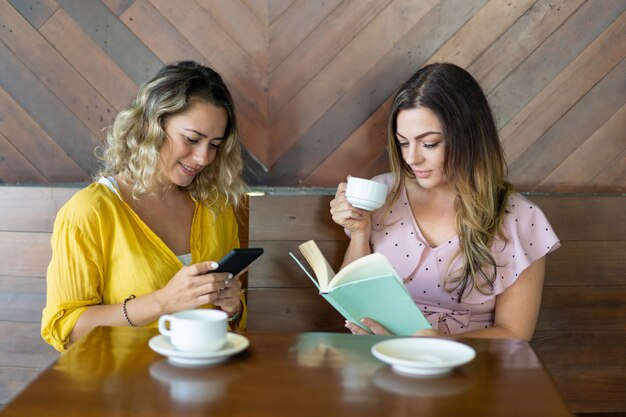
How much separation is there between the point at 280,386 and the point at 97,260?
0.78 metres

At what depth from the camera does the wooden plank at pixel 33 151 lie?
7.63ft

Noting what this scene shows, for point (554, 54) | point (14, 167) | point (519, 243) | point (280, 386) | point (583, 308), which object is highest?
point (554, 54)

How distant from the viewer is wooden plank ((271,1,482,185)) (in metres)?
2.29

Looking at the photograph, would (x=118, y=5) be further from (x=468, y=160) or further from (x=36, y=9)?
(x=468, y=160)

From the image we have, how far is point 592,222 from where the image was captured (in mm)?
2238

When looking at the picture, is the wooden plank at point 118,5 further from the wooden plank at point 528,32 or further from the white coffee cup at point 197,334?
the white coffee cup at point 197,334

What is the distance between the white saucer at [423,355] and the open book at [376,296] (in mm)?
240

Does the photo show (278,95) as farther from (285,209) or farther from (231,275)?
(231,275)

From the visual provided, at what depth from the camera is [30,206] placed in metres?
2.18

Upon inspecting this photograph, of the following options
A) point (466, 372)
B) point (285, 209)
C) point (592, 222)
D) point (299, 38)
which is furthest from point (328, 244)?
point (466, 372)

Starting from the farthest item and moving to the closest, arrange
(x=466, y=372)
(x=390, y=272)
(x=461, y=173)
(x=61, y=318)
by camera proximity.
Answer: (x=461, y=173)
(x=61, y=318)
(x=390, y=272)
(x=466, y=372)

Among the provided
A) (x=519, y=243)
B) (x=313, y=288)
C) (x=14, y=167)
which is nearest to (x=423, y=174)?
(x=519, y=243)

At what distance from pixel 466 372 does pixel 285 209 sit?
110 cm

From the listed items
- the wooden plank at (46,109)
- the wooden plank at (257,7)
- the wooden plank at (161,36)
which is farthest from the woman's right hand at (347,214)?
the wooden plank at (46,109)
